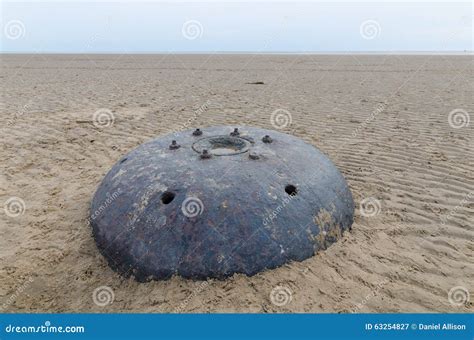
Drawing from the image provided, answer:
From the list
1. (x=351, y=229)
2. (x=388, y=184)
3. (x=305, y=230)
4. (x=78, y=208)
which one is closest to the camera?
(x=305, y=230)

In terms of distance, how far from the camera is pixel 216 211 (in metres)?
2.84

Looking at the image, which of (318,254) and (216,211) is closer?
(216,211)

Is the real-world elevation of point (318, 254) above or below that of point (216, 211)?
below

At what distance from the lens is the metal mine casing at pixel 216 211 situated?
9.08 ft

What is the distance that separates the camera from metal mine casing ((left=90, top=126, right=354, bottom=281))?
2768 millimetres

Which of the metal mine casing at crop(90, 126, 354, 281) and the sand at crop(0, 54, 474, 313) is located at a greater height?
the metal mine casing at crop(90, 126, 354, 281)

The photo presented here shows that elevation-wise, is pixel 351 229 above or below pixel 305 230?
below

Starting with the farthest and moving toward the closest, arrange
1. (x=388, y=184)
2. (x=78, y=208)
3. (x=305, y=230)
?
(x=388, y=184) → (x=78, y=208) → (x=305, y=230)

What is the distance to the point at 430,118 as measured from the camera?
7957 mm

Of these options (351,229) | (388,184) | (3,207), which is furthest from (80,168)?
(388,184)

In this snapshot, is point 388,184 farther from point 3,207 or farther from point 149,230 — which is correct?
point 3,207

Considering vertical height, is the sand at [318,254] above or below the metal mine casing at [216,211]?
below

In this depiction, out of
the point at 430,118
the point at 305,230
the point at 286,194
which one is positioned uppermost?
the point at 286,194

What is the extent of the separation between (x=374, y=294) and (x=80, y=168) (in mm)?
4167
